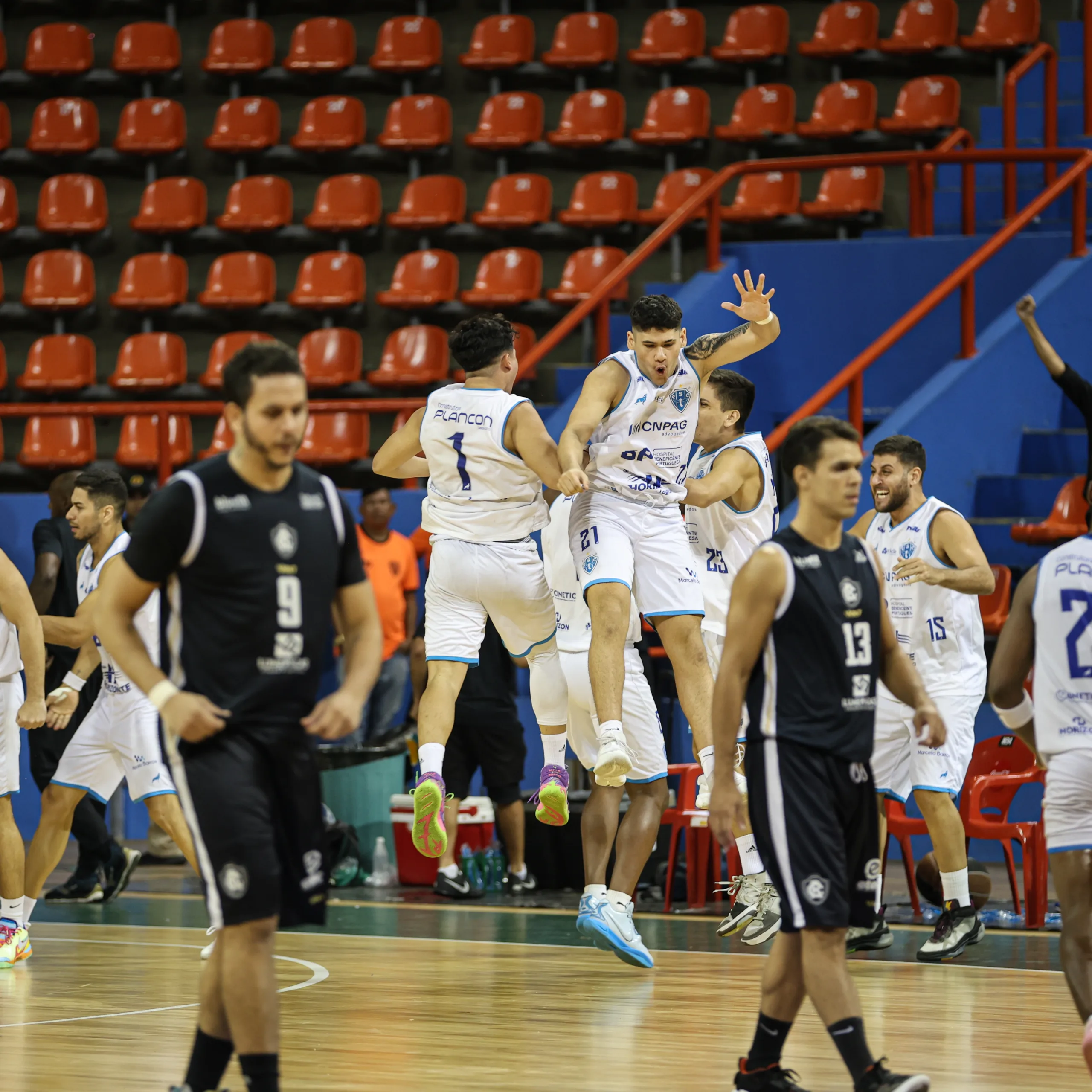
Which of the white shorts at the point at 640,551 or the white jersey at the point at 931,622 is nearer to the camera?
the white shorts at the point at 640,551

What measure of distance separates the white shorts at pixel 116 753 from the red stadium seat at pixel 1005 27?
10095 mm

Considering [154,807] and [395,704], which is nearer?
[154,807]

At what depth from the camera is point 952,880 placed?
864 cm

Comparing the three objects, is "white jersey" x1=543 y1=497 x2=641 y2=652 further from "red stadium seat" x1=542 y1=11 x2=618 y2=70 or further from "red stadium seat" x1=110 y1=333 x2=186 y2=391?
"red stadium seat" x1=542 y1=11 x2=618 y2=70

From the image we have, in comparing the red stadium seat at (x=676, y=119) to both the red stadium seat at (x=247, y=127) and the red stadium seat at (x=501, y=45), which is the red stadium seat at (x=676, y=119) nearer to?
the red stadium seat at (x=501, y=45)

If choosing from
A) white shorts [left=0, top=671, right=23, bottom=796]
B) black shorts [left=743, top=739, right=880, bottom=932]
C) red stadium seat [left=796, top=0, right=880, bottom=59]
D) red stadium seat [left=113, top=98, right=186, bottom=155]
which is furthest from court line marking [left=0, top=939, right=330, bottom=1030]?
red stadium seat [left=796, top=0, right=880, bottom=59]

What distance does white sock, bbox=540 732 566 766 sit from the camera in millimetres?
8547

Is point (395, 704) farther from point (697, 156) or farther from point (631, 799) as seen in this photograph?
point (697, 156)

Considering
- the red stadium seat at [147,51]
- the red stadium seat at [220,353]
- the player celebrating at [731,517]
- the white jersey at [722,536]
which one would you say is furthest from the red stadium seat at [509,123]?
the white jersey at [722,536]

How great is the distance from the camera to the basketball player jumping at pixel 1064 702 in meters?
5.34

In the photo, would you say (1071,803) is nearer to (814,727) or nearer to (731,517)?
(814,727)

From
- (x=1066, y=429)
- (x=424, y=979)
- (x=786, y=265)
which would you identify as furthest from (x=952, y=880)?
(x=786, y=265)

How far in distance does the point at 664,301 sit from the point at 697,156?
30.1 feet

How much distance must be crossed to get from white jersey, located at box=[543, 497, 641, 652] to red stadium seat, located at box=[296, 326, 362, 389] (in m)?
6.74
